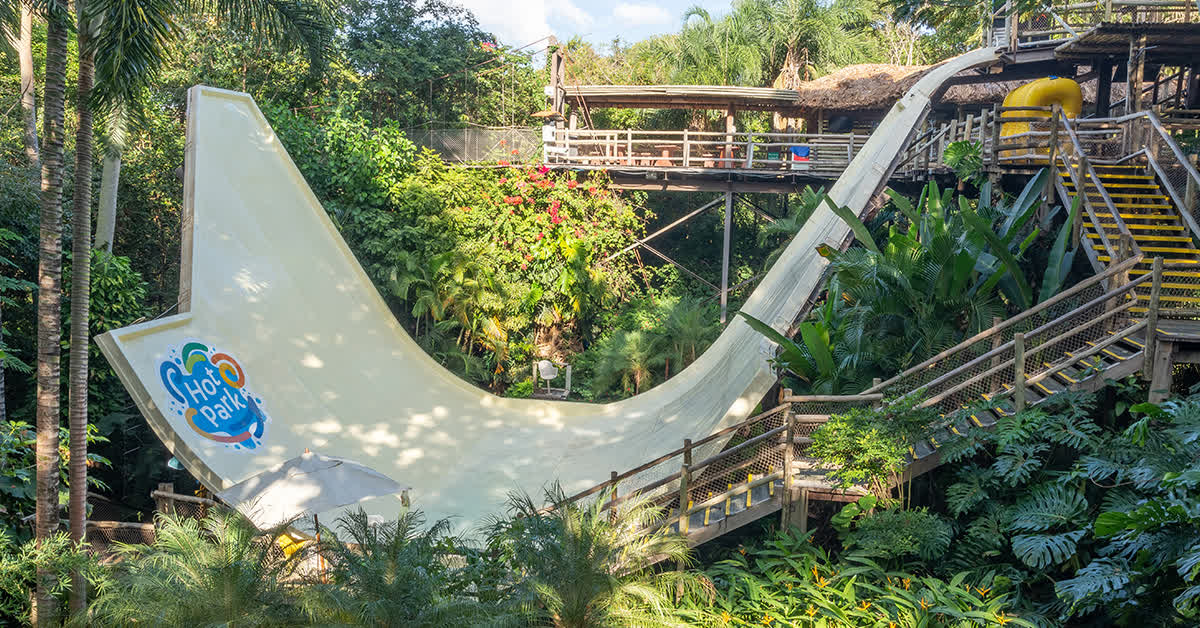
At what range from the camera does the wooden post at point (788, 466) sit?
632 centimetres

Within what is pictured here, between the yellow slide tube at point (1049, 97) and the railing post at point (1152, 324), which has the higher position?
the yellow slide tube at point (1049, 97)

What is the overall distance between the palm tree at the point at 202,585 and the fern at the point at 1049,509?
15.3 ft

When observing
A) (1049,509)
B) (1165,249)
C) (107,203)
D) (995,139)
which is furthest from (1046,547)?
(107,203)

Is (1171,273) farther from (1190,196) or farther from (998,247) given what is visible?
(998,247)

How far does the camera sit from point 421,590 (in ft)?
15.2

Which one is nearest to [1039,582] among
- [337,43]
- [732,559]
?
[732,559]

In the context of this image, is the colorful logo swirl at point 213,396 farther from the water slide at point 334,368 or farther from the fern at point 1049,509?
the fern at point 1049,509

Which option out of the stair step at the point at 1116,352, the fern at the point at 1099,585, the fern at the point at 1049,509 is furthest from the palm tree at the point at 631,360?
the fern at the point at 1099,585

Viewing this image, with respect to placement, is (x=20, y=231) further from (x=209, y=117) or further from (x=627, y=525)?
(x=627, y=525)

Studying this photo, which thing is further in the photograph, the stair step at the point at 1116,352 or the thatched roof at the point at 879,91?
the thatched roof at the point at 879,91

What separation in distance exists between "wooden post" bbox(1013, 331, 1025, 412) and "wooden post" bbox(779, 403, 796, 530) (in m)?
1.65

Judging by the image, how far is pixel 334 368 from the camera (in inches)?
393

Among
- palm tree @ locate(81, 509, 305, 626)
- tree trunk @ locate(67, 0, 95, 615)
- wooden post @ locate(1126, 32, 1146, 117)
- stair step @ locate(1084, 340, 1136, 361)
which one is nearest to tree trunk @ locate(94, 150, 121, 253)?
tree trunk @ locate(67, 0, 95, 615)

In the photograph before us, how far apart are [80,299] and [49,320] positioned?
22 cm
